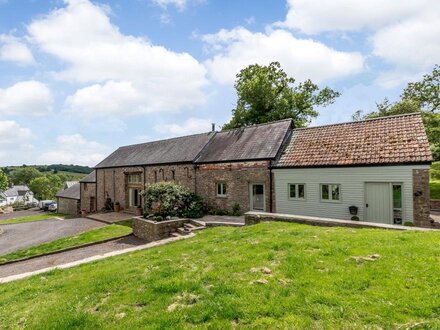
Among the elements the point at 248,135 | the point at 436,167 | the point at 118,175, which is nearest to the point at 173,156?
the point at 248,135

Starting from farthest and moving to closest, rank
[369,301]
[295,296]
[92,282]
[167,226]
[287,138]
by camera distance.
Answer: [287,138] < [167,226] < [92,282] < [295,296] < [369,301]

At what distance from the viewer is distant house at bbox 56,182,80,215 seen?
43162mm

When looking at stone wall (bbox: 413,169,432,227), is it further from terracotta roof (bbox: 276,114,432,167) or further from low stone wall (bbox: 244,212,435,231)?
low stone wall (bbox: 244,212,435,231)

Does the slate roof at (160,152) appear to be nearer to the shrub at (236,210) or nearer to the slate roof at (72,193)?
the shrub at (236,210)

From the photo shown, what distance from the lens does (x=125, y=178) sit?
31000 millimetres

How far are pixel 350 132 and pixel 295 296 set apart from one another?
14.3 metres

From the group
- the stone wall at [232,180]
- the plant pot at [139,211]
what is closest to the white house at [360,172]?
the stone wall at [232,180]

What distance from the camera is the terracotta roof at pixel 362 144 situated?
545 inches

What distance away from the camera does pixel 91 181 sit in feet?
127

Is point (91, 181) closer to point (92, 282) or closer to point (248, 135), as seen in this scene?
point (248, 135)

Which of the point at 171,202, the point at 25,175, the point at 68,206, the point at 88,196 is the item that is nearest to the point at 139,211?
the point at 171,202

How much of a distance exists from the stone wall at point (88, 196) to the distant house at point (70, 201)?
205cm

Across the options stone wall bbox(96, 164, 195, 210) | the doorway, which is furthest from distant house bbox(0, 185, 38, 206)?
the doorway

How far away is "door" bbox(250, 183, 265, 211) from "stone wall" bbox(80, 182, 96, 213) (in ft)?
88.1
